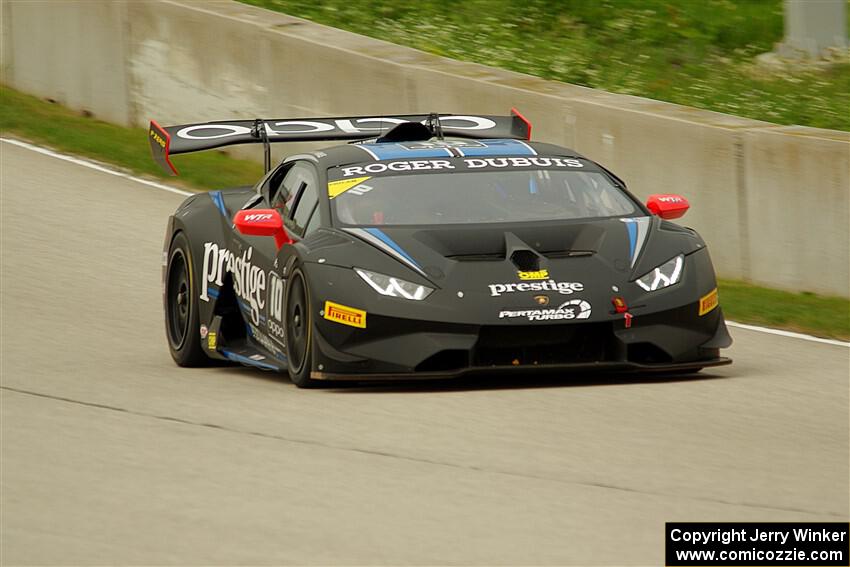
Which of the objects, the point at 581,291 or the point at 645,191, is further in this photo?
the point at 645,191

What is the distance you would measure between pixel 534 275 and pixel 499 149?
5.46 feet

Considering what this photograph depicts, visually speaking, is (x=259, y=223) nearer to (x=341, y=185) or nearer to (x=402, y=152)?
(x=341, y=185)

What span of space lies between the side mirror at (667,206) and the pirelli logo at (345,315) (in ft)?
6.59

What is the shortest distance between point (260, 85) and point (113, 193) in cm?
219

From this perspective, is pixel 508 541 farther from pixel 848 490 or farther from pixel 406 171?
pixel 406 171

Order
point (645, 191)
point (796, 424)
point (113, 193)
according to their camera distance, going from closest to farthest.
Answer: point (796, 424)
point (645, 191)
point (113, 193)

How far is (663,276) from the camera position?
8.98m

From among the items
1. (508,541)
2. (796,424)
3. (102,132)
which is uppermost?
(508,541)

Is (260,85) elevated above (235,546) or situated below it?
below

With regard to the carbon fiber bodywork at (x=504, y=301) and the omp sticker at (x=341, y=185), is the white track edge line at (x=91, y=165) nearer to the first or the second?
the omp sticker at (x=341, y=185)

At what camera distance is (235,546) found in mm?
5789

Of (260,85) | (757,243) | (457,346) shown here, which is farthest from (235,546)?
(260,85)

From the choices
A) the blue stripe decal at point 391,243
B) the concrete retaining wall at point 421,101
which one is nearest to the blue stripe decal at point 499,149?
the blue stripe decal at point 391,243

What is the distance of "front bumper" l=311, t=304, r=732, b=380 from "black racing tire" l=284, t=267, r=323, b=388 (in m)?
0.13
